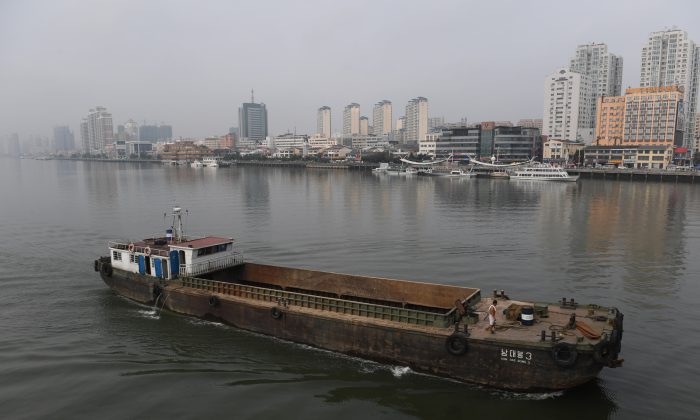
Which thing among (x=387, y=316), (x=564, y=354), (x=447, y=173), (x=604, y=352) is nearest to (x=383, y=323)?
(x=387, y=316)

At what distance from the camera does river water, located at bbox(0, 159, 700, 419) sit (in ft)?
44.7

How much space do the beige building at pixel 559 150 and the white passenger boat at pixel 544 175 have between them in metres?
40.9

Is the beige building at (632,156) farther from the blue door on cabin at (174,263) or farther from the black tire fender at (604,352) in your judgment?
the blue door on cabin at (174,263)

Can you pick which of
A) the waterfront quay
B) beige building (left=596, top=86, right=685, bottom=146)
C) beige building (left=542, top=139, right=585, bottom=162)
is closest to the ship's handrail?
the waterfront quay

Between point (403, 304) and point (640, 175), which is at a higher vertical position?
point (403, 304)

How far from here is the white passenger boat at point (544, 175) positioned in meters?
99.0

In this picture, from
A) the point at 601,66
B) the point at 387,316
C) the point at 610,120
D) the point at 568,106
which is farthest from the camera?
the point at 601,66

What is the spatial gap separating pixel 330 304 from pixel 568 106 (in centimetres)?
17506

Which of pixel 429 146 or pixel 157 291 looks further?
pixel 429 146

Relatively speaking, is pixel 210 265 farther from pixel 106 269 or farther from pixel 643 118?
pixel 643 118

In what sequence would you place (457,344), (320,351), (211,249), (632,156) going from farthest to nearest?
(632,156), (211,249), (320,351), (457,344)

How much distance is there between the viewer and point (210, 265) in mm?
21344

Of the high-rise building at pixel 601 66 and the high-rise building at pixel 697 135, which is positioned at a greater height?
the high-rise building at pixel 601 66

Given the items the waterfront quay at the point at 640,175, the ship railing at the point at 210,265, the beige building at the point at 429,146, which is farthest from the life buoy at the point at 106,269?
the beige building at the point at 429,146
